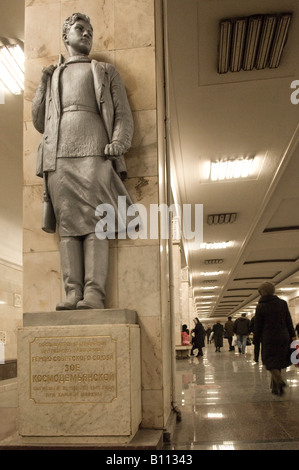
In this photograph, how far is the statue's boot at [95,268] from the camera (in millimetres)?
3715

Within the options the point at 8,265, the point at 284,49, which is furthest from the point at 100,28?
the point at 8,265

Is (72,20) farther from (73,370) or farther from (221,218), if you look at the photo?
(221,218)

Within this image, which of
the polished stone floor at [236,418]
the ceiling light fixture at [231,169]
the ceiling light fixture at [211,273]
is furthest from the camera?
the ceiling light fixture at [211,273]

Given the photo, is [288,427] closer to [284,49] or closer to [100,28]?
[100,28]

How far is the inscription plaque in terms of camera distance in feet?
10.6

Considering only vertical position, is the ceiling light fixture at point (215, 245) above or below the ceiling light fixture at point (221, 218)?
below

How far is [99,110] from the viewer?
13.1 ft

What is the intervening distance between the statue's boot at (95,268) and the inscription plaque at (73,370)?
18.0 inches

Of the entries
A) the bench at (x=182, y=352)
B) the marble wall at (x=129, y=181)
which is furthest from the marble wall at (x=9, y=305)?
the marble wall at (x=129, y=181)

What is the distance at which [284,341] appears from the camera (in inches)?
235

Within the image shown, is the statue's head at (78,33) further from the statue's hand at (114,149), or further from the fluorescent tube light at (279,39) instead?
the fluorescent tube light at (279,39)

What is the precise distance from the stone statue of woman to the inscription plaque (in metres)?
0.39

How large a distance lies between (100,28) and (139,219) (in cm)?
196

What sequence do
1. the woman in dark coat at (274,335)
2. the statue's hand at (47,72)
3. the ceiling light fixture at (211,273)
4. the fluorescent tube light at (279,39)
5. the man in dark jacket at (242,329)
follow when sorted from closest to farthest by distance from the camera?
the statue's hand at (47,72), the woman in dark coat at (274,335), the fluorescent tube light at (279,39), the man in dark jacket at (242,329), the ceiling light fixture at (211,273)
